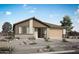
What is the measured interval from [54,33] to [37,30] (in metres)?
0.35

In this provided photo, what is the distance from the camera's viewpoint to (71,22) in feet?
21.5

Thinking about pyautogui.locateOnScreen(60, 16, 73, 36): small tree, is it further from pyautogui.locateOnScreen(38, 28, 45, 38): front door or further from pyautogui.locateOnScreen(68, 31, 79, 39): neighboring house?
pyautogui.locateOnScreen(38, 28, 45, 38): front door

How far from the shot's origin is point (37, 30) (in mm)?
6605

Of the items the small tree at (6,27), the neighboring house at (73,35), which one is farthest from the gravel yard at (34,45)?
the small tree at (6,27)

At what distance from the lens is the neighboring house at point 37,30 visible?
656 cm

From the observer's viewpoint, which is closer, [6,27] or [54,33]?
[6,27]

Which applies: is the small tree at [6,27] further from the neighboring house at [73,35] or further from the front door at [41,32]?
the neighboring house at [73,35]

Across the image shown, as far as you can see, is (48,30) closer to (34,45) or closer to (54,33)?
(54,33)

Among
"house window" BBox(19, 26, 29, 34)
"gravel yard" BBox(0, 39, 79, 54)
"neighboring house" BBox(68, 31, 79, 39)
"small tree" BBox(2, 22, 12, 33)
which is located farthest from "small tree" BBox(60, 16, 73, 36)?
"small tree" BBox(2, 22, 12, 33)

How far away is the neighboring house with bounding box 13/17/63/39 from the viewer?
6562 millimetres

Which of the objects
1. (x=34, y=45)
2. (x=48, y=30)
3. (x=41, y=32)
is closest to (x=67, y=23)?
(x=48, y=30)

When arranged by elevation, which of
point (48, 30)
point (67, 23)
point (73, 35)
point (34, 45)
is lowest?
point (34, 45)

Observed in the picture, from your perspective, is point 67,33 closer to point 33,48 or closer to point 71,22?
point 71,22
